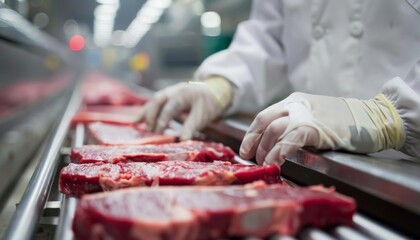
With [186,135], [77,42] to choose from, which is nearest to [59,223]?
[186,135]

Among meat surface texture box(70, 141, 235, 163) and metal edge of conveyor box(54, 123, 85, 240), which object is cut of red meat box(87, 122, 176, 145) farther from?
metal edge of conveyor box(54, 123, 85, 240)

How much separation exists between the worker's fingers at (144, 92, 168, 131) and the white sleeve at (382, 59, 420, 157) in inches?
41.0

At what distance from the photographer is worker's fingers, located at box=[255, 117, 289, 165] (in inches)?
45.8

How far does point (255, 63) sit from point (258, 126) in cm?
93

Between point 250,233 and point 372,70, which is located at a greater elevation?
point 372,70

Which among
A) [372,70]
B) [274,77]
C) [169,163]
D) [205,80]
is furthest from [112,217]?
[274,77]

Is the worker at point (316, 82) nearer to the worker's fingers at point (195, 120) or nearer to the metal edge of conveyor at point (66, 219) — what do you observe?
the worker's fingers at point (195, 120)

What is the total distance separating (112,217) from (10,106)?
230cm

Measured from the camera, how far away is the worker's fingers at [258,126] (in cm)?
123

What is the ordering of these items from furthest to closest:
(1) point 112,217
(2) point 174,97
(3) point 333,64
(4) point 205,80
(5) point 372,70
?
(4) point 205,80 → (2) point 174,97 → (3) point 333,64 → (5) point 372,70 → (1) point 112,217

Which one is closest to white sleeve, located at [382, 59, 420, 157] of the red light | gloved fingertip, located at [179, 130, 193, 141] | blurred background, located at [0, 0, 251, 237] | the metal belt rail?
the metal belt rail

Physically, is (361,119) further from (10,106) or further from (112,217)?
(10,106)

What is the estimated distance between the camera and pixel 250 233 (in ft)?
2.38

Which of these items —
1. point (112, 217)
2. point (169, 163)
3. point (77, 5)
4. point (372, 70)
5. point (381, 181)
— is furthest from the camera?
point (77, 5)
